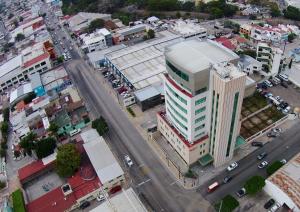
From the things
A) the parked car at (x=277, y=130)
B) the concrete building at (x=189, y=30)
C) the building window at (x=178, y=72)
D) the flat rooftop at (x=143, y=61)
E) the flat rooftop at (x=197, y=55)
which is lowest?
the parked car at (x=277, y=130)

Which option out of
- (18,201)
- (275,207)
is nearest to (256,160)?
(275,207)

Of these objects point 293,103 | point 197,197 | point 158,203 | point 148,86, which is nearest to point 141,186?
point 158,203

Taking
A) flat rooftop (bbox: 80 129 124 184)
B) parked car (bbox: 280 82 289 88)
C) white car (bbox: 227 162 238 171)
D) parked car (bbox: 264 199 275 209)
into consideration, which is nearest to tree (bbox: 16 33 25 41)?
flat rooftop (bbox: 80 129 124 184)

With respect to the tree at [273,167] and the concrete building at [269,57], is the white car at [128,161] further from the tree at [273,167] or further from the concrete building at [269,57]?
the concrete building at [269,57]

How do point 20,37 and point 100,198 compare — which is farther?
point 20,37

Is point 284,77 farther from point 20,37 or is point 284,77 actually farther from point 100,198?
point 20,37

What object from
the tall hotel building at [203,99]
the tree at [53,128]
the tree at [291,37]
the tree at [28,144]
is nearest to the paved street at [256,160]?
the tall hotel building at [203,99]

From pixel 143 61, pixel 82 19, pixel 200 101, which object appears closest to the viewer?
pixel 200 101
